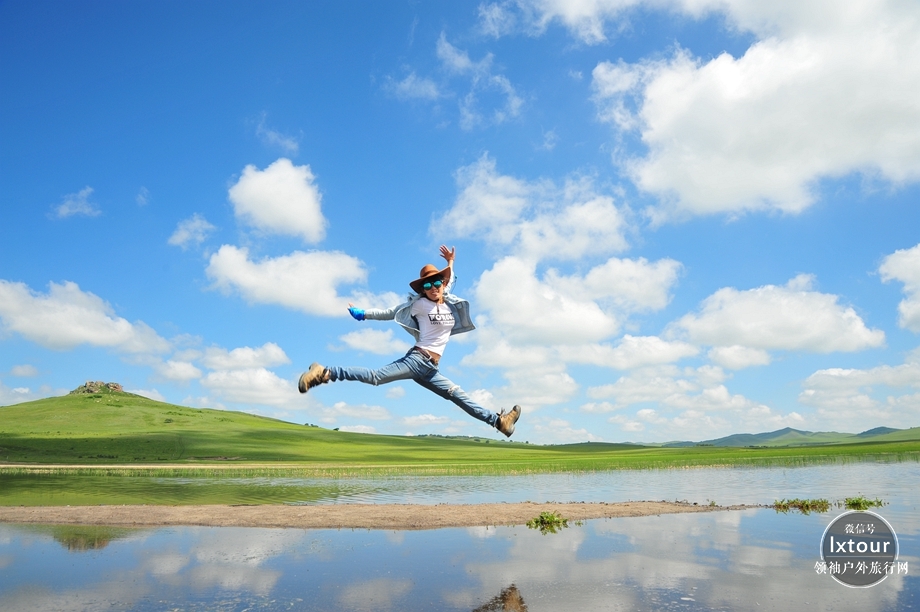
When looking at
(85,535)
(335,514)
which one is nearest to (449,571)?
(335,514)

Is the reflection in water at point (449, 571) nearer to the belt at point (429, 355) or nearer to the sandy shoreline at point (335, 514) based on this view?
the sandy shoreline at point (335, 514)

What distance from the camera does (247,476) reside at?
62.8 m

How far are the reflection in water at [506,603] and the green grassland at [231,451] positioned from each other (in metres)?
53.3

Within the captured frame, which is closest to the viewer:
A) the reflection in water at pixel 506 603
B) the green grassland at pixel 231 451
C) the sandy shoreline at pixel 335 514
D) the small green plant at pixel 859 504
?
the reflection in water at pixel 506 603

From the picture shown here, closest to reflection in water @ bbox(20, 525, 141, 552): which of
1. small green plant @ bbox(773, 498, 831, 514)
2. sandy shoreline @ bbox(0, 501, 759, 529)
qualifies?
sandy shoreline @ bbox(0, 501, 759, 529)

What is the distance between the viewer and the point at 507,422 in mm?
8297

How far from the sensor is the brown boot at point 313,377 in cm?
776

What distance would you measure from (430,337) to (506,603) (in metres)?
7.54

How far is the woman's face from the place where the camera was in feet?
27.2

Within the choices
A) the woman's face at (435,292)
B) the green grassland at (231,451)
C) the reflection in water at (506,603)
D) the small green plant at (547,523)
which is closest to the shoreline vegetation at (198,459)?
the green grassland at (231,451)

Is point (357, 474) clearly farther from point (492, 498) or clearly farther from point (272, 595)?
point (272, 595)

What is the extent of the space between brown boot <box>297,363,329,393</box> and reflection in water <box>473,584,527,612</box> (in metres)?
7.25

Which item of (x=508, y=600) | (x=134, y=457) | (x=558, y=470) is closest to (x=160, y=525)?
(x=508, y=600)

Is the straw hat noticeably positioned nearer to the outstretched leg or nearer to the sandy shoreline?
the outstretched leg
